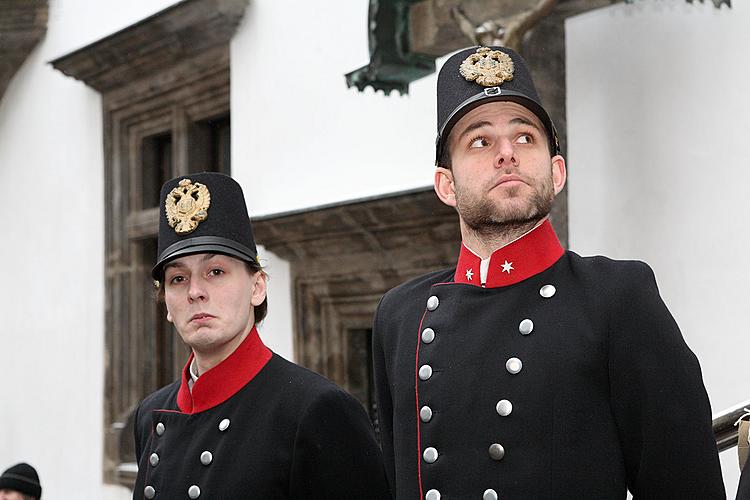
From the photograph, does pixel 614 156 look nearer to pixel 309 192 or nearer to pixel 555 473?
pixel 309 192

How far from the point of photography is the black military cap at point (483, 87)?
214 cm

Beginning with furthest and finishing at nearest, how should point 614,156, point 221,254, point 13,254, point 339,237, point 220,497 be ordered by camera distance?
point 13,254
point 339,237
point 614,156
point 221,254
point 220,497

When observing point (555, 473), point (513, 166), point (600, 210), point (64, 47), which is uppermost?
point (64, 47)

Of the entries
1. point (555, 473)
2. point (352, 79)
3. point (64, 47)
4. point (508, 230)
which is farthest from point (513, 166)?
point (64, 47)

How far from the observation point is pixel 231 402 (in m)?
2.75

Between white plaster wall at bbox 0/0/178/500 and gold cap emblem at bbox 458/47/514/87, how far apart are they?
240 inches

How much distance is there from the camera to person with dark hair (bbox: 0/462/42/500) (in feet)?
18.3

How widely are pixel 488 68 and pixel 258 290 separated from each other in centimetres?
89

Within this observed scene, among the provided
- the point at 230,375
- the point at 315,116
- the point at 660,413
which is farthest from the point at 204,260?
the point at 315,116

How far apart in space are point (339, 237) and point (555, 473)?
419 cm

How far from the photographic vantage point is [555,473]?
1984mm

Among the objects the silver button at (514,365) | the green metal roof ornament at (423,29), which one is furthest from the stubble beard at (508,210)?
the green metal roof ornament at (423,29)

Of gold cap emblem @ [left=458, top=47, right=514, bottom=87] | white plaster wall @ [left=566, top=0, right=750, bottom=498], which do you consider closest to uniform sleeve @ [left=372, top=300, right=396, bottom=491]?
gold cap emblem @ [left=458, top=47, right=514, bottom=87]

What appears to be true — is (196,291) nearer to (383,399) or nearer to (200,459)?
(200,459)
